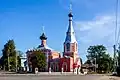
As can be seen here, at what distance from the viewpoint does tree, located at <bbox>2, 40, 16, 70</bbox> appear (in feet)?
380

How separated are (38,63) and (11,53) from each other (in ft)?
62.4

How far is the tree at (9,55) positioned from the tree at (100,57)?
31.2m

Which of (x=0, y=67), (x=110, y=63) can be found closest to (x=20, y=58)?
(x=0, y=67)

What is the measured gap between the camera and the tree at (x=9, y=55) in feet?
380

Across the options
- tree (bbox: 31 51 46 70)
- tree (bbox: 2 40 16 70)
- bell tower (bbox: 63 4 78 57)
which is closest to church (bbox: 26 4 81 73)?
bell tower (bbox: 63 4 78 57)

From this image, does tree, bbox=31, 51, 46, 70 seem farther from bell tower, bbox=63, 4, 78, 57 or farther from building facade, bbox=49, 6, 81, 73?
bell tower, bbox=63, 4, 78, 57

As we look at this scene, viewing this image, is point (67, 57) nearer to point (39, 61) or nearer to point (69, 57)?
point (69, 57)

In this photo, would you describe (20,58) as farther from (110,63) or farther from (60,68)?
(110,63)

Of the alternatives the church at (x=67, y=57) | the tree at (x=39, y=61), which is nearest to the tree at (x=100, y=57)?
the church at (x=67, y=57)

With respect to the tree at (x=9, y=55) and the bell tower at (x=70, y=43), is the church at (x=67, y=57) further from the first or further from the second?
the tree at (x=9, y=55)

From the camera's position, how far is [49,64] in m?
124

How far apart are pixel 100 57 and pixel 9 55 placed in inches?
1452

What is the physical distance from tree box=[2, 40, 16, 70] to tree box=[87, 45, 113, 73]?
31.2 m

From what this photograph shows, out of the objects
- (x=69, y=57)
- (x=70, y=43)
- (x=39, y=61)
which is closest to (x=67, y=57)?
(x=69, y=57)
